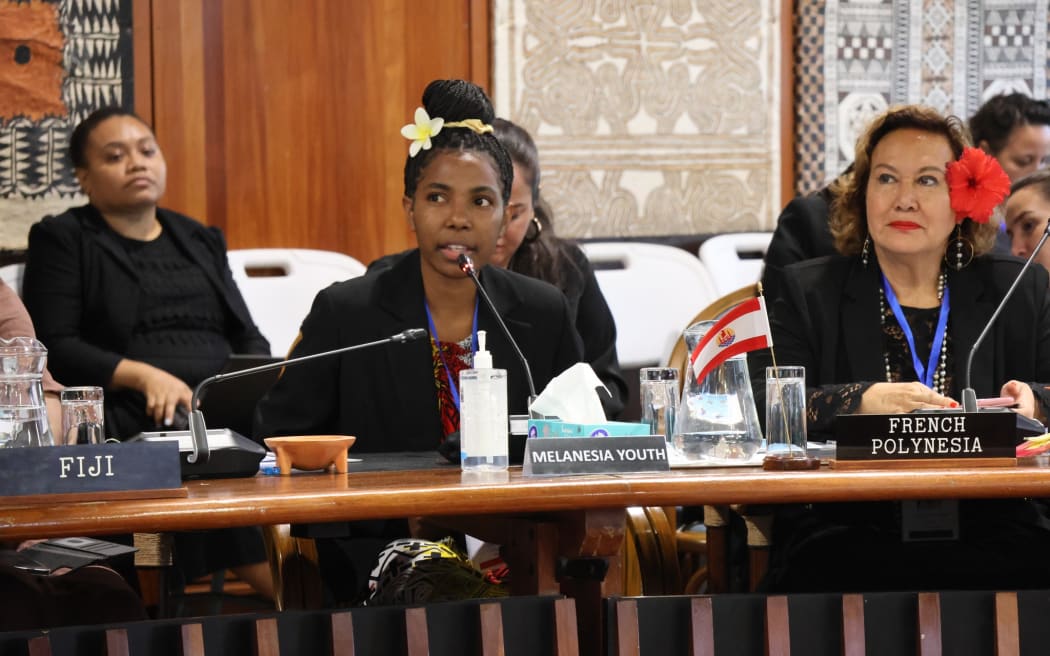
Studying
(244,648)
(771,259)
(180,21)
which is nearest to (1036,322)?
(771,259)

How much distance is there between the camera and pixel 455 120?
103 inches

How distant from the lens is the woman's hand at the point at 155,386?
3705mm

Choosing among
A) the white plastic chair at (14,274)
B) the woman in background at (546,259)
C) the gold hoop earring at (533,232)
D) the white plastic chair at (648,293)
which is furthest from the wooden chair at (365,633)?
the white plastic chair at (648,293)

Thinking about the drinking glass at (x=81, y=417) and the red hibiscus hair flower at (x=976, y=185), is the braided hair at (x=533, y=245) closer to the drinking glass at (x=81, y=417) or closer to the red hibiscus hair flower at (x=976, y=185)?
the red hibiscus hair flower at (x=976, y=185)

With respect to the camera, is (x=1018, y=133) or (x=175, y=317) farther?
(x=1018, y=133)

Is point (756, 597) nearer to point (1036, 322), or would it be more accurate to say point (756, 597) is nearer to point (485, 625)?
point (485, 625)

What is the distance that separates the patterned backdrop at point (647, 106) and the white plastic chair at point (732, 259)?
0.47ft

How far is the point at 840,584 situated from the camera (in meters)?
2.24

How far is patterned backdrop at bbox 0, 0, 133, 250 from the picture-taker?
4.41 m

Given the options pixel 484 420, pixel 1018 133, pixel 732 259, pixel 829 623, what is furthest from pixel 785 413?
pixel 1018 133

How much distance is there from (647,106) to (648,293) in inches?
34.6

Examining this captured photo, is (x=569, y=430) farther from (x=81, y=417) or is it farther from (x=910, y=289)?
(x=910, y=289)

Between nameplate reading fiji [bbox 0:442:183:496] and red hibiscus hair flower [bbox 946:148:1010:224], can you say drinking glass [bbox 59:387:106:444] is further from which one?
red hibiscus hair flower [bbox 946:148:1010:224]

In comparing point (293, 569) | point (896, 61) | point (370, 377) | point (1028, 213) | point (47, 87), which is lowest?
point (293, 569)
